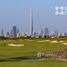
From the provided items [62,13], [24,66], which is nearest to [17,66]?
[24,66]

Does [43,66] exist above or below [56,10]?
below

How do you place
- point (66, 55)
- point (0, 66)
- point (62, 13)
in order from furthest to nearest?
point (62, 13) < point (66, 55) < point (0, 66)

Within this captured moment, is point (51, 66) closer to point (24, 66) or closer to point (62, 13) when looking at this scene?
point (24, 66)

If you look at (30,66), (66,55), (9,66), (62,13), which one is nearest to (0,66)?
(9,66)

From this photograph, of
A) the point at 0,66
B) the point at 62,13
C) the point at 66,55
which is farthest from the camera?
the point at 62,13

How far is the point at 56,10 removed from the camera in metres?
39.5

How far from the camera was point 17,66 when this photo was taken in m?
21.9

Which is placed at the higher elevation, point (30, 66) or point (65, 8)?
point (65, 8)

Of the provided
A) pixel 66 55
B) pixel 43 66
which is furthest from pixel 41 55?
pixel 43 66

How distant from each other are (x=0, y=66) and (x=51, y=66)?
352cm

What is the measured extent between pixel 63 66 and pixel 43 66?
54.7 inches

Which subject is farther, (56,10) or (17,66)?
(56,10)

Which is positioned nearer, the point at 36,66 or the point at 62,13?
the point at 36,66

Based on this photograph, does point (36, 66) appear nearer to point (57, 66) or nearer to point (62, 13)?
point (57, 66)
